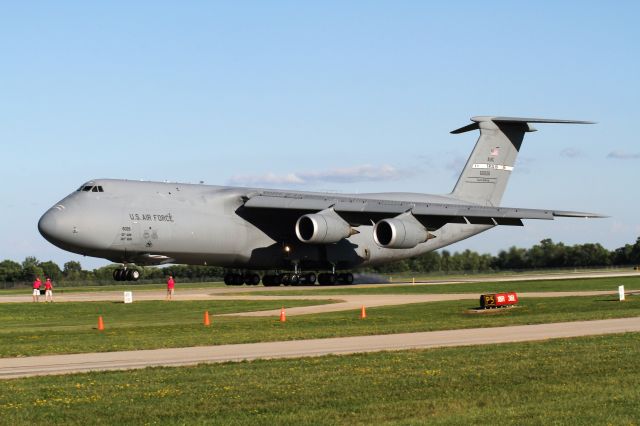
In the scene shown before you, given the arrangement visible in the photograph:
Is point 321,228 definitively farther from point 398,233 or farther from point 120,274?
point 120,274

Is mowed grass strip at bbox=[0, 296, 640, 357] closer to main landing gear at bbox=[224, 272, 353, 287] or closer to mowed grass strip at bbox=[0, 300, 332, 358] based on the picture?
mowed grass strip at bbox=[0, 300, 332, 358]

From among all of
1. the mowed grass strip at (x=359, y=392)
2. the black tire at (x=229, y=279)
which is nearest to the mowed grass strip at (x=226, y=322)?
the mowed grass strip at (x=359, y=392)

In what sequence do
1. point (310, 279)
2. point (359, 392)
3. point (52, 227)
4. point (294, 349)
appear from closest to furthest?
1. point (359, 392)
2. point (294, 349)
3. point (52, 227)
4. point (310, 279)

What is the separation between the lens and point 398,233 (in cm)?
4616

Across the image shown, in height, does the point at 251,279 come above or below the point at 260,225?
below

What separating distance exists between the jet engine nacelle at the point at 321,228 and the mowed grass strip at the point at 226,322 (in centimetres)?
445

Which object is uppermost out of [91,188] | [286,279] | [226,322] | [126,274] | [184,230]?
[91,188]

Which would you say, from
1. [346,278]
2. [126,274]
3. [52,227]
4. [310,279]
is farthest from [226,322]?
[346,278]

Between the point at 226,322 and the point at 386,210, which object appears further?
the point at 386,210

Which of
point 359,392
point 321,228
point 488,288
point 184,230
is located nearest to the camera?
point 359,392

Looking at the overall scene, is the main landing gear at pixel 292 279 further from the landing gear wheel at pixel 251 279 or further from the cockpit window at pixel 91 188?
the cockpit window at pixel 91 188

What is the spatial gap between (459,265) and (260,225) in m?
45.3

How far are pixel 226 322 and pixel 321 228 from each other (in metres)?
14.4

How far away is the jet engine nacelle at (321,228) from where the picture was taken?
150 feet
